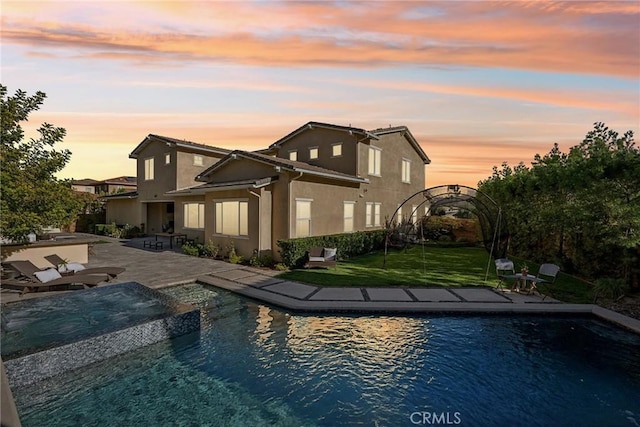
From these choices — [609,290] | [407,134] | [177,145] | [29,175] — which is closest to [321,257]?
[609,290]

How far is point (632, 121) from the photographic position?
33.8 ft

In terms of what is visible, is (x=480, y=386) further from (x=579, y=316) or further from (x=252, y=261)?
(x=252, y=261)

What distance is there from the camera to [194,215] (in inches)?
871

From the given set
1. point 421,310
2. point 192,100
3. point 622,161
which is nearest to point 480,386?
point 421,310

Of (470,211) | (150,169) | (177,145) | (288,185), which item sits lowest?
(470,211)

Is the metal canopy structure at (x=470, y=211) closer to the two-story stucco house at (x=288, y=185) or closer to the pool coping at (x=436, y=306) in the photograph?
the two-story stucco house at (x=288, y=185)

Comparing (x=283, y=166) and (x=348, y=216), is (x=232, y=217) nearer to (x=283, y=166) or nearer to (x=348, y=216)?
(x=283, y=166)

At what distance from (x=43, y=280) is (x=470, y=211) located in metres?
20.6

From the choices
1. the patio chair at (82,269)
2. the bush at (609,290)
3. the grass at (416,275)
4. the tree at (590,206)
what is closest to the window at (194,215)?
the patio chair at (82,269)

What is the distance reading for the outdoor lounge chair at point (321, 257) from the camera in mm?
13938

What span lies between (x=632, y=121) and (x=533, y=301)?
6.62 meters

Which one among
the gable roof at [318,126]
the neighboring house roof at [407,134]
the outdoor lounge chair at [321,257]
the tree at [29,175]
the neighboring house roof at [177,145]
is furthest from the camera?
the neighboring house roof at [177,145]

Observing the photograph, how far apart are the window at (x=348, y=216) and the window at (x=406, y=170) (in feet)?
24.2

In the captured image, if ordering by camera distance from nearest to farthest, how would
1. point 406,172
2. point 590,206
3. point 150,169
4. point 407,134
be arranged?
point 590,206
point 407,134
point 406,172
point 150,169
